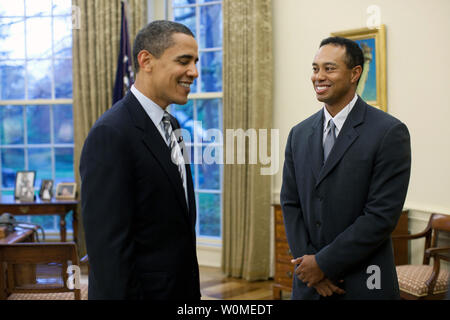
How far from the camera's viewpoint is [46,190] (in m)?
5.04

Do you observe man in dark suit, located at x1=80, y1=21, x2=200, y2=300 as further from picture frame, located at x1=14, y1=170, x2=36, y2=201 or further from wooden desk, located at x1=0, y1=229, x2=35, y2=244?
picture frame, located at x1=14, y1=170, x2=36, y2=201

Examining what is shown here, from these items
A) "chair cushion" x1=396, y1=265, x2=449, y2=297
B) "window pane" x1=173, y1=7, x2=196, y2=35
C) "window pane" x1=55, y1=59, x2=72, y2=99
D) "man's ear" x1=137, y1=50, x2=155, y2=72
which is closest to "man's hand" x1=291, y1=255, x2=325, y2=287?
"man's ear" x1=137, y1=50, x2=155, y2=72

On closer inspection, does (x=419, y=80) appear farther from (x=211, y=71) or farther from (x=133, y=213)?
(x=133, y=213)

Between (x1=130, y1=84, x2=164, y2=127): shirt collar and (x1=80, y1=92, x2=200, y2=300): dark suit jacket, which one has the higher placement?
(x1=130, y1=84, x2=164, y2=127): shirt collar

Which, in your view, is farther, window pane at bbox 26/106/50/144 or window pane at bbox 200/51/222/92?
window pane at bbox 26/106/50/144

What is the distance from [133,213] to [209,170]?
3.99 m

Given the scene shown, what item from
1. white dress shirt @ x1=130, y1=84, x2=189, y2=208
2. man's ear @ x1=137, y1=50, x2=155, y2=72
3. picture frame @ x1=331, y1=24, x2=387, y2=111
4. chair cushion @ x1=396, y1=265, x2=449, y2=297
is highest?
picture frame @ x1=331, y1=24, x2=387, y2=111

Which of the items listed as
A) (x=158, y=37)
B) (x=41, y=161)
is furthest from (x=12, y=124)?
(x=158, y=37)

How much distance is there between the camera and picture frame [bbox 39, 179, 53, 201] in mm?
4996

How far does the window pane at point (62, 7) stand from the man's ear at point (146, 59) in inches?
174

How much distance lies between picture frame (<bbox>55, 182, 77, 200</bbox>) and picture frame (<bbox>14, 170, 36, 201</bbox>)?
28 centimetres

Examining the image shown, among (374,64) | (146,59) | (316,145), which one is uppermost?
(374,64)

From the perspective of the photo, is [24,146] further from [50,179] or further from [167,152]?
[167,152]
